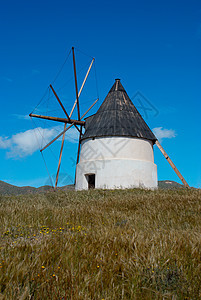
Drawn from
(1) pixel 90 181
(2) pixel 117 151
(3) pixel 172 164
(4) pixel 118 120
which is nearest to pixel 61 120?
(4) pixel 118 120

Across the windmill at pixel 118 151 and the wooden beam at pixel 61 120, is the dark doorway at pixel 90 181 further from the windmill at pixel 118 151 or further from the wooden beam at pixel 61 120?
the wooden beam at pixel 61 120

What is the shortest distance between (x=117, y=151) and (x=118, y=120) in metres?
2.77

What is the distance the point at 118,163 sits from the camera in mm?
17266

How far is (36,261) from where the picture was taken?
2.42 metres

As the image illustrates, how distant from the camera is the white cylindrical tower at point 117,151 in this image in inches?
678

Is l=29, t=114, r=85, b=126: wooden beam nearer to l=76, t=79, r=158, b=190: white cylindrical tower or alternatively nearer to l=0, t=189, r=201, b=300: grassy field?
l=76, t=79, r=158, b=190: white cylindrical tower

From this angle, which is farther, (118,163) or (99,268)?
(118,163)

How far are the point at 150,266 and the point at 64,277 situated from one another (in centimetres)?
101

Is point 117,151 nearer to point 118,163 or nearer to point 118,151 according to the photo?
point 118,151

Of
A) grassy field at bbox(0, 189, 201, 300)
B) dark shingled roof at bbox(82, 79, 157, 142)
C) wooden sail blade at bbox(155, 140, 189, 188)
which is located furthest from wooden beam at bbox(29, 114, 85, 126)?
grassy field at bbox(0, 189, 201, 300)

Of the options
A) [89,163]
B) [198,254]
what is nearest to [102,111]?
[89,163]

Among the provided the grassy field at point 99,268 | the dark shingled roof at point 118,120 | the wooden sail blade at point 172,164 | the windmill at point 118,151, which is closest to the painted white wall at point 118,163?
the windmill at point 118,151

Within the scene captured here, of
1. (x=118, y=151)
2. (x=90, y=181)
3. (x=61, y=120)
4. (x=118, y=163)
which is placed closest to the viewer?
(x=118, y=163)

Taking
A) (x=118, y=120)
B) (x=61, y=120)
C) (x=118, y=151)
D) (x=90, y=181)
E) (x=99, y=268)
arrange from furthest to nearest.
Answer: (x=61, y=120), (x=90, y=181), (x=118, y=120), (x=118, y=151), (x=99, y=268)
